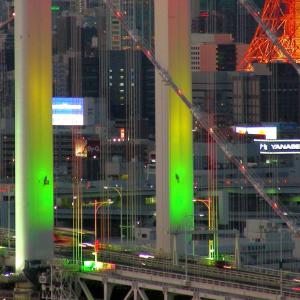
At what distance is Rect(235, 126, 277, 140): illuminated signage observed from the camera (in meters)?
58.4

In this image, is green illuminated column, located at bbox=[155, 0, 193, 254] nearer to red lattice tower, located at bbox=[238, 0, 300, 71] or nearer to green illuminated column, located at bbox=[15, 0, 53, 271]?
green illuminated column, located at bbox=[15, 0, 53, 271]

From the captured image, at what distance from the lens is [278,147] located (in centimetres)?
5744

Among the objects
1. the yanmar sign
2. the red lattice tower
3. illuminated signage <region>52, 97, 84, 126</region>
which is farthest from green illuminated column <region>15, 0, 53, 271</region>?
illuminated signage <region>52, 97, 84, 126</region>

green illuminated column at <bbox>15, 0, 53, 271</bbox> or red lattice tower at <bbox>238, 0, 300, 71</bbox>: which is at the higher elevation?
red lattice tower at <bbox>238, 0, 300, 71</bbox>

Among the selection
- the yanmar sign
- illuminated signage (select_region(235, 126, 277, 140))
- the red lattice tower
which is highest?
the red lattice tower

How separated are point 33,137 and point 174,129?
8.25 feet

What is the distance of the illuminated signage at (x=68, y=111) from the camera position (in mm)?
63606

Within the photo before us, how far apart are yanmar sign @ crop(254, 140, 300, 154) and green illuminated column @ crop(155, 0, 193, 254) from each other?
2793 cm

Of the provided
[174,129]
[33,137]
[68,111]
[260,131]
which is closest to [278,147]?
[260,131]

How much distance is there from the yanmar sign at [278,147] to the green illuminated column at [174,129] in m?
27.9

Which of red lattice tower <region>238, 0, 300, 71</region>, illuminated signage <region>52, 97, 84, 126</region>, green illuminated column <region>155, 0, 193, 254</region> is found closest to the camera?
green illuminated column <region>155, 0, 193, 254</region>

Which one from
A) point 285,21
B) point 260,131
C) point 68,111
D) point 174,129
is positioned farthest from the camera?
point 68,111

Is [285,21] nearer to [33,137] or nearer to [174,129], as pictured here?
[174,129]

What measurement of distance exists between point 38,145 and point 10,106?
38.9 metres
